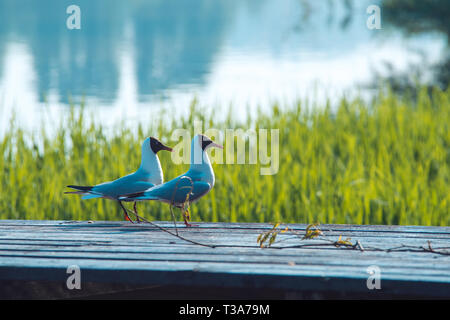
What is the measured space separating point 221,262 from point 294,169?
9.78 feet

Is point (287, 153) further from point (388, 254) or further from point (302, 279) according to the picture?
point (302, 279)

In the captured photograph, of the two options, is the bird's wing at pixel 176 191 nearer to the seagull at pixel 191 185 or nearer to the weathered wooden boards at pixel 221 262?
the seagull at pixel 191 185

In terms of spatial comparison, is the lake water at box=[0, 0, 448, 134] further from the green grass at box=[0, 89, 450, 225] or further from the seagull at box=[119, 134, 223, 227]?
the seagull at box=[119, 134, 223, 227]

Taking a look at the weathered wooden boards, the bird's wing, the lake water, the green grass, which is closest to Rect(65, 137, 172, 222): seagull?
the bird's wing

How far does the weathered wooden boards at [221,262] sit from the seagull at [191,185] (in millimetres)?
200

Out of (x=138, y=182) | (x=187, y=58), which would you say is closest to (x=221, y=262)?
(x=138, y=182)

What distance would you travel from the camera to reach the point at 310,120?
25.0ft

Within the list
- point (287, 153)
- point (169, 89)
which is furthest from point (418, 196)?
point (169, 89)

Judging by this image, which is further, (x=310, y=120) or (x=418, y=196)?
(x=310, y=120)

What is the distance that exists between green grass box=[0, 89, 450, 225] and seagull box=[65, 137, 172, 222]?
61.4 inches

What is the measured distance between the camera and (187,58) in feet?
69.8

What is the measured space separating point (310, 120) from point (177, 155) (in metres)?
2.37

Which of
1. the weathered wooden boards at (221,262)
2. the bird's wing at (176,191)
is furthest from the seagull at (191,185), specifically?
the weathered wooden boards at (221,262)

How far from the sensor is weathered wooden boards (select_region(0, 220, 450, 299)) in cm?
266
